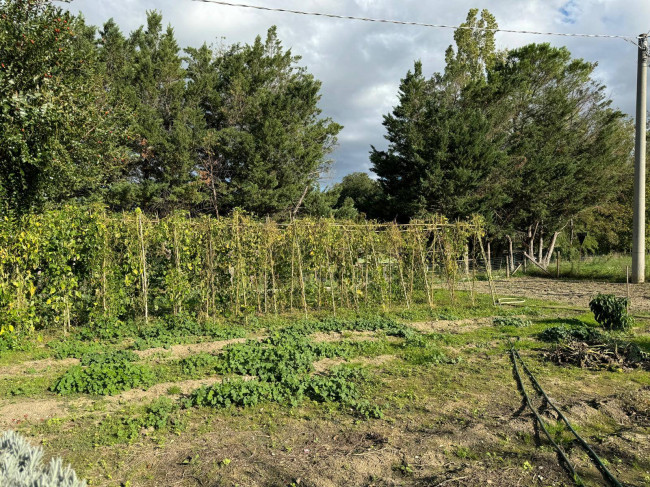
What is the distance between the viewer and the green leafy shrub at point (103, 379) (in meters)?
4.90

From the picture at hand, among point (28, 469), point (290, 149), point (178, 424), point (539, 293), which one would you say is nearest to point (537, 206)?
point (539, 293)

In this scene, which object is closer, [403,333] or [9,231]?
[9,231]

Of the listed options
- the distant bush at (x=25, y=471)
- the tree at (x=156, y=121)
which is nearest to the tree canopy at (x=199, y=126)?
the tree at (x=156, y=121)

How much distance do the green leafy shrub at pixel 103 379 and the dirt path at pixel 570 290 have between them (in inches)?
403

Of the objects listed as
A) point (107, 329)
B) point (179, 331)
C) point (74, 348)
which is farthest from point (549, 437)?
point (107, 329)

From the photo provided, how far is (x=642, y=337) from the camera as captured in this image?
778 cm

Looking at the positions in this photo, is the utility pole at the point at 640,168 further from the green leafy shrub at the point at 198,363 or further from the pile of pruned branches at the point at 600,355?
the green leafy shrub at the point at 198,363

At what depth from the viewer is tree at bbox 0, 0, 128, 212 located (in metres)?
6.57

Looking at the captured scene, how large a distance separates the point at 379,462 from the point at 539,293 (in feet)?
41.9

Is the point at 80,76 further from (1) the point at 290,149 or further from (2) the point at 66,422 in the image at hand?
(1) the point at 290,149

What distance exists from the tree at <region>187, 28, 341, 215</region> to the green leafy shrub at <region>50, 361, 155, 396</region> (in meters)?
12.4

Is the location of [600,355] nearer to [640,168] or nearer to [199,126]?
[640,168]

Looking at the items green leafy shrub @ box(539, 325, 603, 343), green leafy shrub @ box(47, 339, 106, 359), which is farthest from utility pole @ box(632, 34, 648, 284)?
green leafy shrub @ box(47, 339, 106, 359)

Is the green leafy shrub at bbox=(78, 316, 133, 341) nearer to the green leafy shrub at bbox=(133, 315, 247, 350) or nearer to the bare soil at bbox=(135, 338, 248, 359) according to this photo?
the green leafy shrub at bbox=(133, 315, 247, 350)
